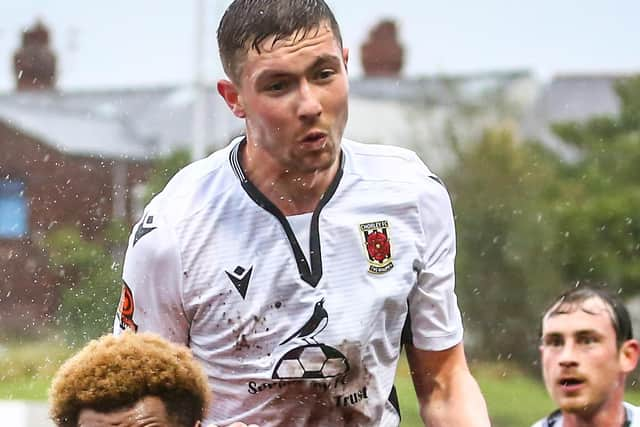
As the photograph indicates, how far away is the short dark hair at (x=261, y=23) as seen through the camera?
3721 millimetres

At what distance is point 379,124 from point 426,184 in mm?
17384

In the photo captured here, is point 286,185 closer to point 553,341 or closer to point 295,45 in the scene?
point 295,45

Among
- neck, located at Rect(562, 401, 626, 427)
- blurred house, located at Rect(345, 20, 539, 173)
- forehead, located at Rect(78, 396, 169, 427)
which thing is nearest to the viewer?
forehead, located at Rect(78, 396, 169, 427)

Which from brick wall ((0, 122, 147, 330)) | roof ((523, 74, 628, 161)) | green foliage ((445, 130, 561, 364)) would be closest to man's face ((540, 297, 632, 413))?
brick wall ((0, 122, 147, 330))

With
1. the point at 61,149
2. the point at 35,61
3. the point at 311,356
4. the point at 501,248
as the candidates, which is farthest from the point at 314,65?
the point at 35,61

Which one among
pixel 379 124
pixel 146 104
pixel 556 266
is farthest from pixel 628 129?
pixel 146 104

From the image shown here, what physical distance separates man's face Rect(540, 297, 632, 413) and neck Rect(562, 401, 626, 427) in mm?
24

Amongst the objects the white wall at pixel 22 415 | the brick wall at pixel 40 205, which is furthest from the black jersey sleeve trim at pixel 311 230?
the brick wall at pixel 40 205

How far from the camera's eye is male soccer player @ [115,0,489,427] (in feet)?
12.2

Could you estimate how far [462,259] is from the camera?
15.4 meters

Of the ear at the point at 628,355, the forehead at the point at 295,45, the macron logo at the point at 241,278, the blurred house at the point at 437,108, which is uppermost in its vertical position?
the forehead at the point at 295,45

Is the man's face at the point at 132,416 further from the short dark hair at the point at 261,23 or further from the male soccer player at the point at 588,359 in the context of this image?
the male soccer player at the point at 588,359

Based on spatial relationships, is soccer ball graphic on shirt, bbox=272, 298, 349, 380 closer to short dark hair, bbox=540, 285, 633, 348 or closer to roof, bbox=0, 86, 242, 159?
short dark hair, bbox=540, 285, 633, 348

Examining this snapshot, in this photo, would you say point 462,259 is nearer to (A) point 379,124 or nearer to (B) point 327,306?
(A) point 379,124
